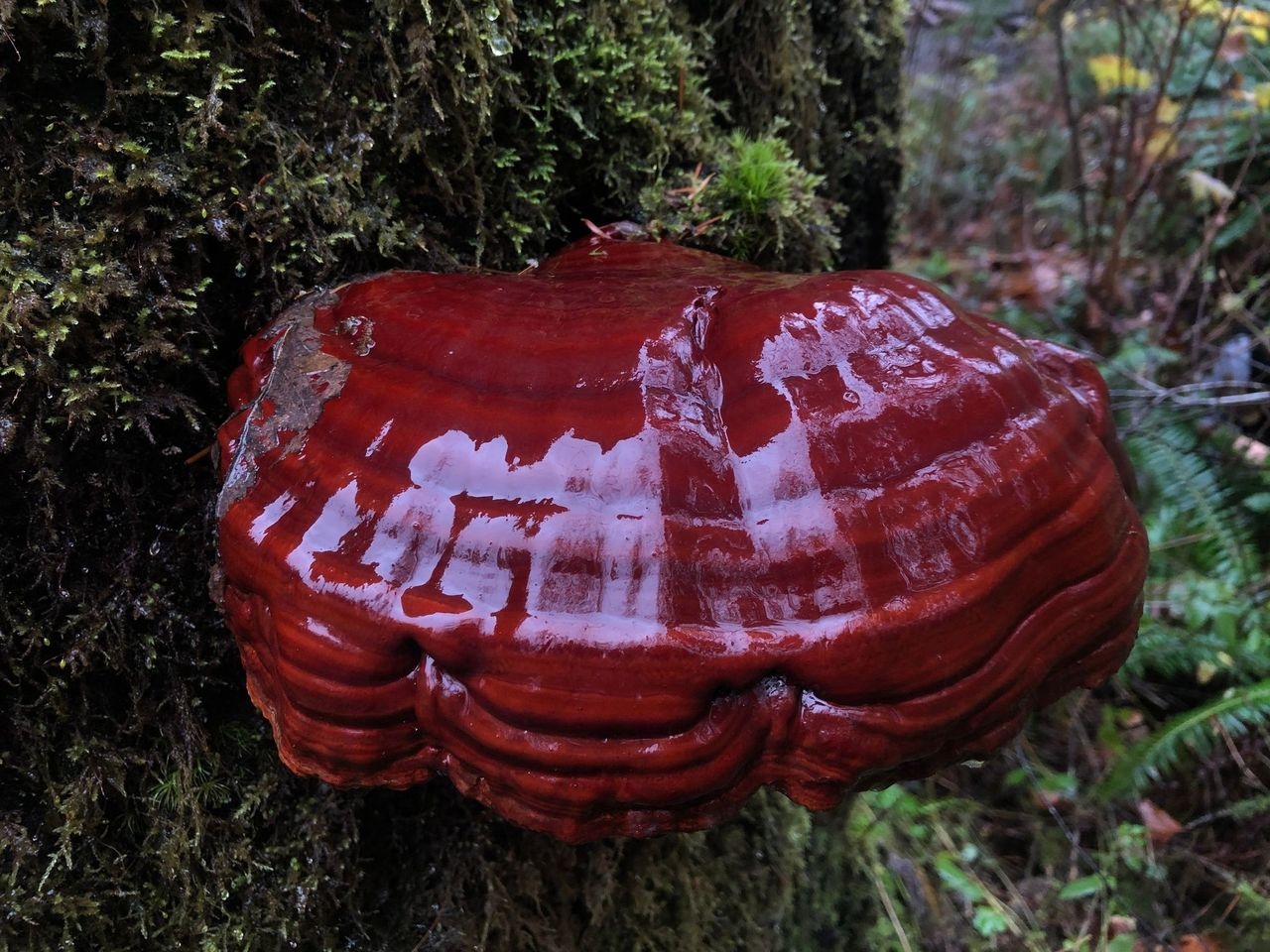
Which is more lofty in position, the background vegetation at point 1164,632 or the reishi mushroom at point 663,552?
the reishi mushroom at point 663,552

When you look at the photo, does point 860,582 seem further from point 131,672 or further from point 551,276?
point 131,672

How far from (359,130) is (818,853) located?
299cm

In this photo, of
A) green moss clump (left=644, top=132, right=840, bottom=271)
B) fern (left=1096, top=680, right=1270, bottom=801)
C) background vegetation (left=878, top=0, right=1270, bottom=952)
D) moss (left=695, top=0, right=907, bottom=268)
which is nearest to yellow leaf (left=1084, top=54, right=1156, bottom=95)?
background vegetation (left=878, top=0, right=1270, bottom=952)

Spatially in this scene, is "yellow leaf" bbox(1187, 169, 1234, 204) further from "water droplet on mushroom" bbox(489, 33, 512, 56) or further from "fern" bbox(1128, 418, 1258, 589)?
"water droplet on mushroom" bbox(489, 33, 512, 56)

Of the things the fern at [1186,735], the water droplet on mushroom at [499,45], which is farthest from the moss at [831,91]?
the fern at [1186,735]

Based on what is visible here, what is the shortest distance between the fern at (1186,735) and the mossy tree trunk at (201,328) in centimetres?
290

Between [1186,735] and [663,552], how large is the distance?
353 centimetres

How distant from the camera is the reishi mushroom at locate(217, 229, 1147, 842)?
3.47 ft

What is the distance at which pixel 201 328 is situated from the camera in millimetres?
1496

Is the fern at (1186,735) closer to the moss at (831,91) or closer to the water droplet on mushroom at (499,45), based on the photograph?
the moss at (831,91)

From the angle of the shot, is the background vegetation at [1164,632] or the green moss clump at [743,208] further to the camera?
the background vegetation at [1164,632]

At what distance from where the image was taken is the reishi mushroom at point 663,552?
1059 mm

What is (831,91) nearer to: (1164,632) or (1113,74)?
(1164,632)

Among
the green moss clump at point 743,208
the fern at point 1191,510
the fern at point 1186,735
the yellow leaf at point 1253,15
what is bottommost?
the fern at point 1186,735
